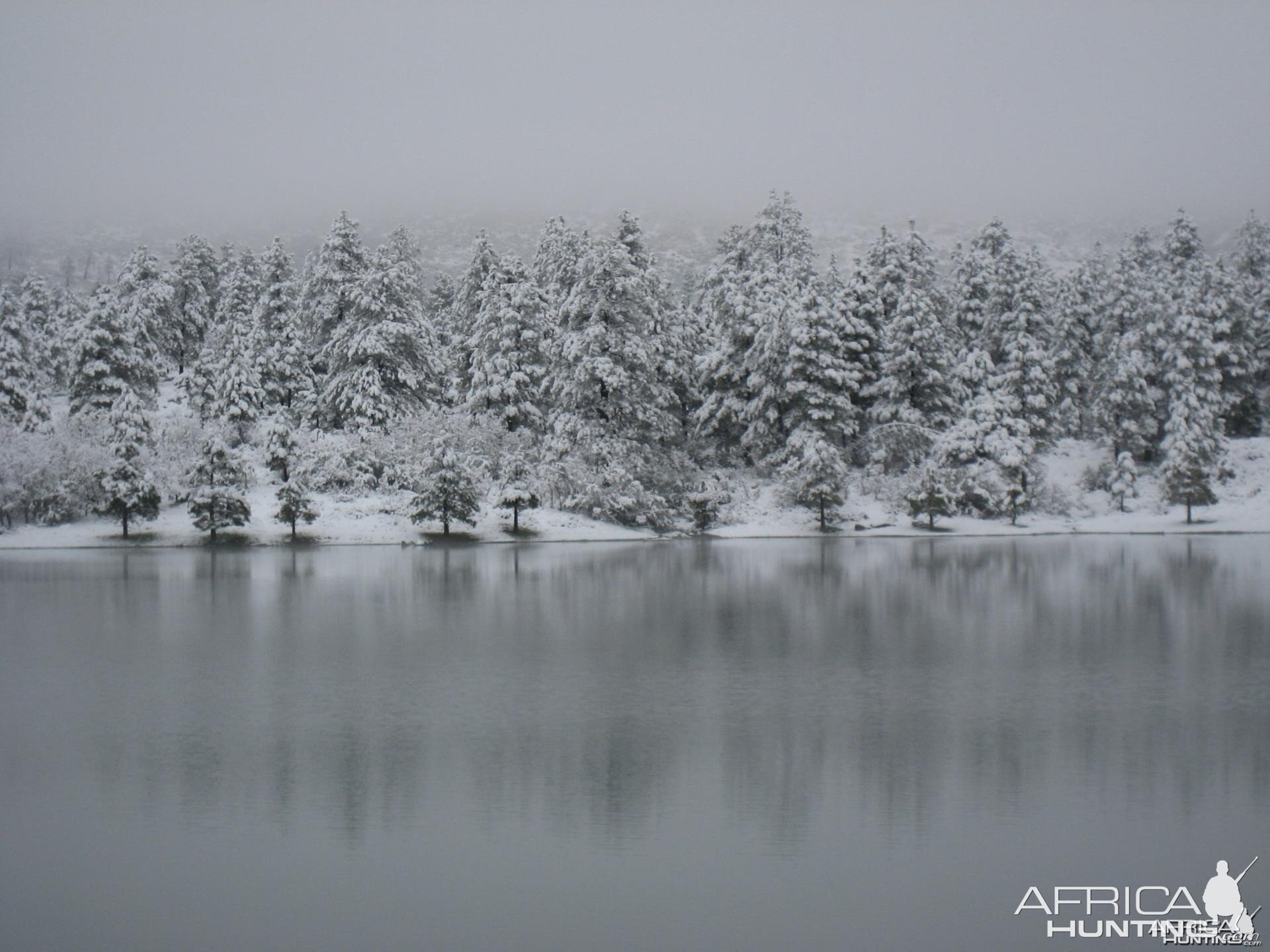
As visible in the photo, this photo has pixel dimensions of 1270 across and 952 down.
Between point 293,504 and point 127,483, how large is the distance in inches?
287

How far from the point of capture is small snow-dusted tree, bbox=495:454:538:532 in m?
56.3

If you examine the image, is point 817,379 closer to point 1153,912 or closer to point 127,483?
point 127,483

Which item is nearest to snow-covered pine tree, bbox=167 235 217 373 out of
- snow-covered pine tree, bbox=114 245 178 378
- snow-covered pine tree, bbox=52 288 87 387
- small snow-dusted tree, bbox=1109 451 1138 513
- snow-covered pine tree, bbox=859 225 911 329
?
snow-covered pine tree, bbox=114 245 178 378

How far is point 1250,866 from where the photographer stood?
37.1ft

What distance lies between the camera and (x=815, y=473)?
196 ft

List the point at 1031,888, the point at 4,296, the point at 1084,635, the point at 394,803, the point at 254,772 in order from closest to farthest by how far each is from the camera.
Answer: the point at 1031,888 → the point at 394,803 → the point at 254,772 → the point at 1084,635 → the point at 4,296

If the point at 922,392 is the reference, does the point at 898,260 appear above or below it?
above

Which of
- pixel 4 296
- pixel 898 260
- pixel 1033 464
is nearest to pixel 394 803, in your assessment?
pixel 1033 464

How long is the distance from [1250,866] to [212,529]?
4961 cm

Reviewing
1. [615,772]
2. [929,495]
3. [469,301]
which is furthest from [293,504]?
[615,772]

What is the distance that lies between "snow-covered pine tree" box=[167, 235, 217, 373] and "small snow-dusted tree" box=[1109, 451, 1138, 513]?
58669 mm

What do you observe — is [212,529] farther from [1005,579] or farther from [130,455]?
[1005,579]

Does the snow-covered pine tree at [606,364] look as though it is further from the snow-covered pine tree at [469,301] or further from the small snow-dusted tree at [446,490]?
the snow-covered pine tree at [469,301]

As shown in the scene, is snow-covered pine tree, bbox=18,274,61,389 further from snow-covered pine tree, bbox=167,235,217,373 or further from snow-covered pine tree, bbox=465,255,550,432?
snow-covered pine tree, bbox=465,255,550,432
